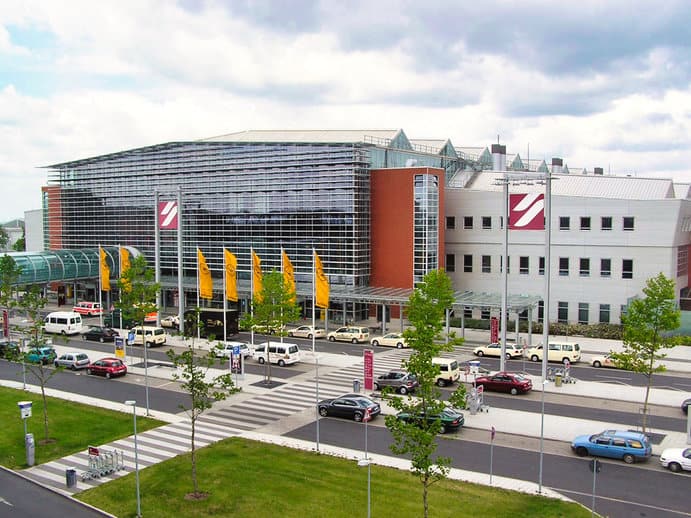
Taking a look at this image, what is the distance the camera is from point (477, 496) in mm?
25891

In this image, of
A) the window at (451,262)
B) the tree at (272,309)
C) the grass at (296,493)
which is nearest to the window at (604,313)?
the window at (451,262)

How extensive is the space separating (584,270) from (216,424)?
143 ft

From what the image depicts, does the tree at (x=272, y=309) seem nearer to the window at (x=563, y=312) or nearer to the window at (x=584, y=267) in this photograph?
the window at (x=563, y=312)

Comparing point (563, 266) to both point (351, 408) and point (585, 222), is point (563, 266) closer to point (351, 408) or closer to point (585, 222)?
point (585, 222)

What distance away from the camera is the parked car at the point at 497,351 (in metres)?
53.3

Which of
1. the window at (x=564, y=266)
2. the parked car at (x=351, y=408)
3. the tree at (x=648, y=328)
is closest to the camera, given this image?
the tree at (x=648, y=328)

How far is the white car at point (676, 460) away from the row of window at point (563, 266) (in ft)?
125

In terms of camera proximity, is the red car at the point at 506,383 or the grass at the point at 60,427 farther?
the red car at the point at 506,383

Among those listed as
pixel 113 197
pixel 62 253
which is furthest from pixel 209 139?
pixel 62 253

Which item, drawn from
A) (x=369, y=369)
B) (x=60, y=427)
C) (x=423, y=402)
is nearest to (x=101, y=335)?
(x=60, y=427)

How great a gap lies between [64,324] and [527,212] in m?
45.0

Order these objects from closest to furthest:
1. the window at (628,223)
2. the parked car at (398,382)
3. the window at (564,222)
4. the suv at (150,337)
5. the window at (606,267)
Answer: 1. the parked car at (398,382)
2. the suv at (150,337)
3. the window at (628,223)
4. the window at (606,267)
5. the window at (564,222)

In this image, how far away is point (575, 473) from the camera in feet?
95.5

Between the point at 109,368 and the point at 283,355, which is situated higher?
the point at 283,355
